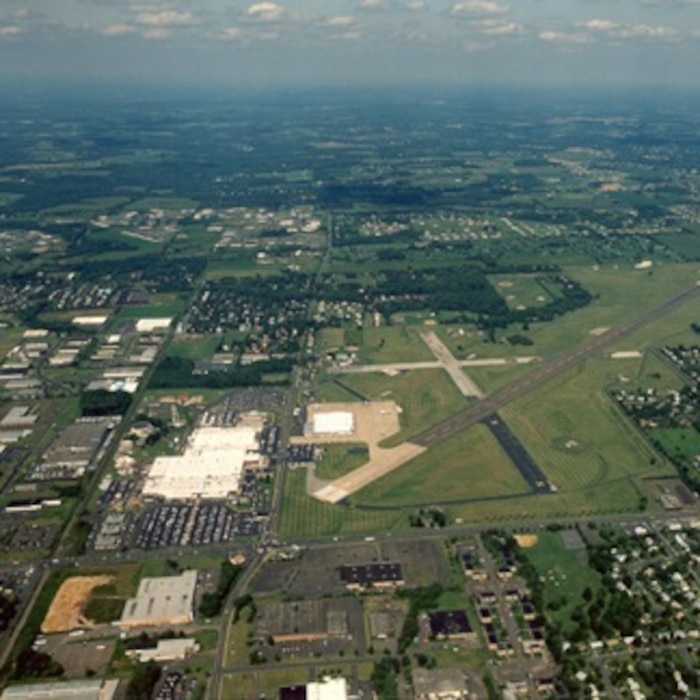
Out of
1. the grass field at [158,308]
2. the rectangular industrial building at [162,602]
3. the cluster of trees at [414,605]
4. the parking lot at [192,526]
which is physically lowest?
the grass field at [158,308]

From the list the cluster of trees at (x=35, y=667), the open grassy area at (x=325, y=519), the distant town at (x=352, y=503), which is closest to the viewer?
the cluster of trees at (x=35, y=667)

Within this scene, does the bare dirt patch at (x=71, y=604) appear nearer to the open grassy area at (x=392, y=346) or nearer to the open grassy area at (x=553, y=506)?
the open grassy area at (x=553, y=506)

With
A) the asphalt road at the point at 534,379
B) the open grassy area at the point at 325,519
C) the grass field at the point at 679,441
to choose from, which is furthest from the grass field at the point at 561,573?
the grass field at the point at 679,441

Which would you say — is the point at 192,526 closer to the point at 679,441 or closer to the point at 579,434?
the point at 579,434

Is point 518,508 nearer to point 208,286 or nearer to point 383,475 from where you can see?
point 383,475

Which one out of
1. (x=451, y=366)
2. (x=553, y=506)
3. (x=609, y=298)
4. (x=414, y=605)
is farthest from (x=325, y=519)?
(x=609, y=298)

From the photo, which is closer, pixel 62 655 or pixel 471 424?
pixel 62 655

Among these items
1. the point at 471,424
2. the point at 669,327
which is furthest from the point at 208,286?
the point at 669,327
